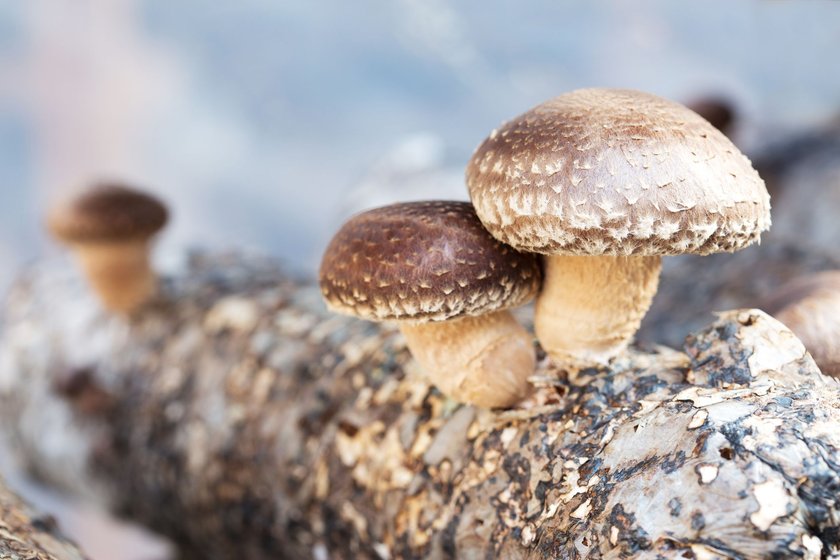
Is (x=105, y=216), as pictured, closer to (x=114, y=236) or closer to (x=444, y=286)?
(x=114, y=236)

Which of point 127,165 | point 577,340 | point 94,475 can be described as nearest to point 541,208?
point 577,340

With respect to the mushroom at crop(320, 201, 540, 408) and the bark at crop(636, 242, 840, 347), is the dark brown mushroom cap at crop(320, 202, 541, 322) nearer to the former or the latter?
the mushroom at crop(320, 201, 540, 408)

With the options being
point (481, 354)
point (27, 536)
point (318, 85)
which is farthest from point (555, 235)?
point (318, 85)

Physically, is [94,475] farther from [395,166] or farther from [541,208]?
[395,166]

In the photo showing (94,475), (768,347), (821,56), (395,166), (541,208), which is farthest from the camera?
(395,166)

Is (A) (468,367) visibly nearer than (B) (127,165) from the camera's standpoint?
Yes

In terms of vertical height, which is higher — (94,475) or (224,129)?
(224,129)

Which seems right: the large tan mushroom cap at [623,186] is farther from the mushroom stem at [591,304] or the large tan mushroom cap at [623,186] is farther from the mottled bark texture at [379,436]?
the mottled bark texture at [379,436]
